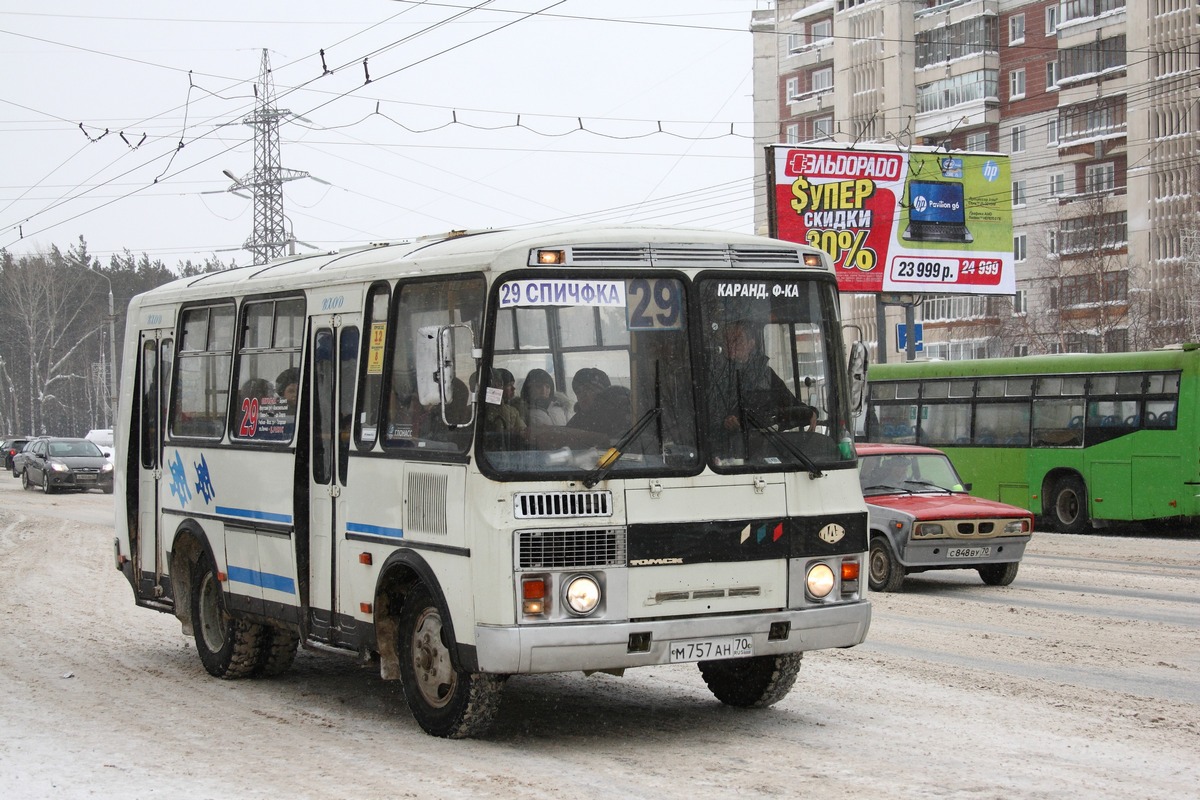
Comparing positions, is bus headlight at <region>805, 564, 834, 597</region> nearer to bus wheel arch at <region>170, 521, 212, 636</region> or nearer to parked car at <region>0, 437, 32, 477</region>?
bus wheel arch at <region>170, 521, 212, 636</region>

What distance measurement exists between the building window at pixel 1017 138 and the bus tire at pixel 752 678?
217 ft

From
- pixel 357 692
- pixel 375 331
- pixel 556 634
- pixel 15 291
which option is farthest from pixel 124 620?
pixel 15 291

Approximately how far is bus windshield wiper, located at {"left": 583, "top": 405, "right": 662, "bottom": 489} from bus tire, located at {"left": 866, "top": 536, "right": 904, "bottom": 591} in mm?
8853

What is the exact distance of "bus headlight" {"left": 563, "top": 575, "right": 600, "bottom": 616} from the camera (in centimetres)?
820

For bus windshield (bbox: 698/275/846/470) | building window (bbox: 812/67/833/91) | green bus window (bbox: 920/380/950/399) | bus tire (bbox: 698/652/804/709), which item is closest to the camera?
bus windshield (bbox: 698/275/846/470)

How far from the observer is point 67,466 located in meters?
44.7

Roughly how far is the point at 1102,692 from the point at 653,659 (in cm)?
356

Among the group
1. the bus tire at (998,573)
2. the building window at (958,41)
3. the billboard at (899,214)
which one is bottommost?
the bus tire at (998,573)

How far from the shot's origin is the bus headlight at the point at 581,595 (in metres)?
8.20

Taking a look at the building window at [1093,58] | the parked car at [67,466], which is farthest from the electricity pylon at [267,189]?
the building window at [1093,58]

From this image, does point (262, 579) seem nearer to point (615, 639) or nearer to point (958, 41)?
point (615, 639)

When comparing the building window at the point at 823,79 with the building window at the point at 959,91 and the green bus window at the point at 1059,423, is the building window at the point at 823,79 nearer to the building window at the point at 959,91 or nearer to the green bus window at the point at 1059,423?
the building window at the point at 959,91

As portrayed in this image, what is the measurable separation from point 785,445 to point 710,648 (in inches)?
46.9

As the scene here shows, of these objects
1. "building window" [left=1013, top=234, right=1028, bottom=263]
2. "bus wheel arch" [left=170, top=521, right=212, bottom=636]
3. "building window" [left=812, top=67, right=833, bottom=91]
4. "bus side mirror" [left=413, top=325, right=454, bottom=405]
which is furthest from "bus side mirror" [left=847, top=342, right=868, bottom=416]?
"building window" [left=812, top=67, right=833, bottom=91]
